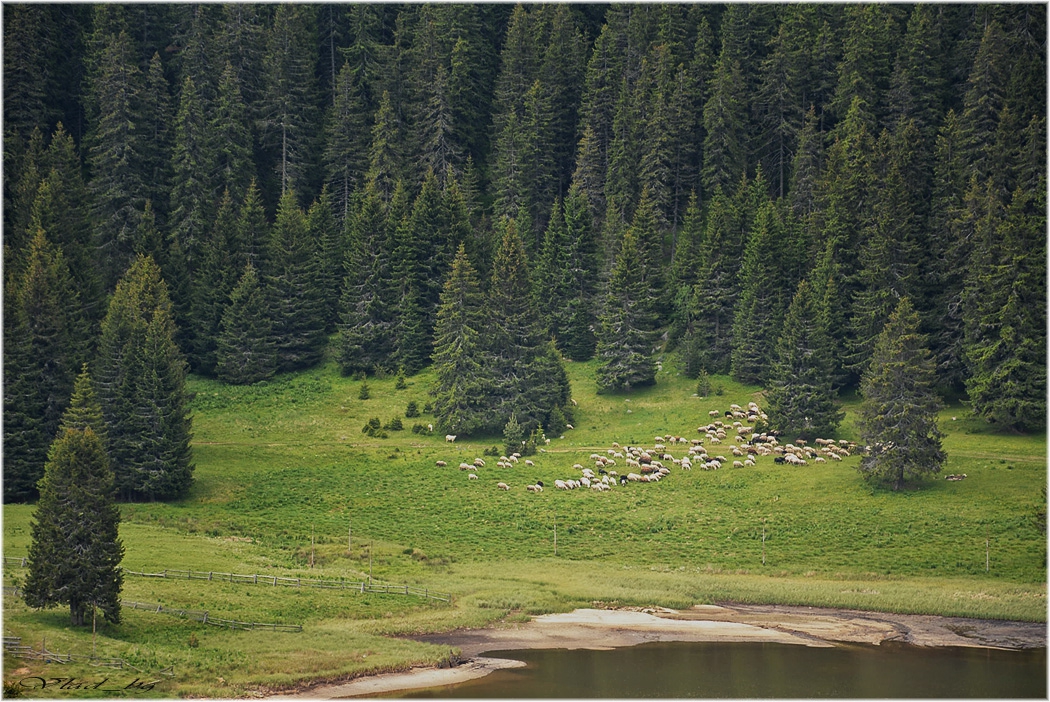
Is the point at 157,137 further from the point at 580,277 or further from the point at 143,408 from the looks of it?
the point at 143,408

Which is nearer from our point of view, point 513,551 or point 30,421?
point 513,551

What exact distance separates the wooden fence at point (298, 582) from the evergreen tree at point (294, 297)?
56.8 meters

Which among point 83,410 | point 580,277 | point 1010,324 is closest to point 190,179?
point 580,277

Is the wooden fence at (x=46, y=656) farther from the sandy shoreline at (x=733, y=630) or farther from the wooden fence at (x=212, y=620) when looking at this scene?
the sandy shoreline at (x=733, y=630)

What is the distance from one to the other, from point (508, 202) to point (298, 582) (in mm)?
79322

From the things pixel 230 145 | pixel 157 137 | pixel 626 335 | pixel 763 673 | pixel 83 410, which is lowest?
pixel 763 673

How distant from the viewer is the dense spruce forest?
91125 mm

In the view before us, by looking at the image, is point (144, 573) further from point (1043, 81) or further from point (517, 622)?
point (1043, 81)

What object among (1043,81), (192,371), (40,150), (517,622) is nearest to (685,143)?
(1043,81)

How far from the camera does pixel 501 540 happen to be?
238 ft

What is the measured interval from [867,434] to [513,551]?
25.0 metres

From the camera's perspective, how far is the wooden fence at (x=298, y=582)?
59281 millimetres

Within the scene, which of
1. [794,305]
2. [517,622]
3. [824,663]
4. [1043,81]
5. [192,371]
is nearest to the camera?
[824,663]

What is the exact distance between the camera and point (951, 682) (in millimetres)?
46750
